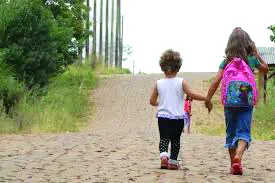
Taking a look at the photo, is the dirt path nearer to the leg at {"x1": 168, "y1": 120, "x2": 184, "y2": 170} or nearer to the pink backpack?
the leg at {"x1": 168, "y1": 120, "x2": 184, "y2": 170}

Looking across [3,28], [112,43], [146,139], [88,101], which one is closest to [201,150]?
[146,139]

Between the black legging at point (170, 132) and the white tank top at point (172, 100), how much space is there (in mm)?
66

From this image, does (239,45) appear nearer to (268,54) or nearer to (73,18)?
(268,54)

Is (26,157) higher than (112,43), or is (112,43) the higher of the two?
(112,43)

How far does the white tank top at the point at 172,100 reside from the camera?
8.21 metres

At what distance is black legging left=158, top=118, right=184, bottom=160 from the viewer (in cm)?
823

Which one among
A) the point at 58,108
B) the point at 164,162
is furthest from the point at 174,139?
the point at 58,108

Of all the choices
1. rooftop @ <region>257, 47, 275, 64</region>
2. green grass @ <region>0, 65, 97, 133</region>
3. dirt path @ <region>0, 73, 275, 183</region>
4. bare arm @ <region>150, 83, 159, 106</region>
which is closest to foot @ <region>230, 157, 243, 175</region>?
dirt path @ <region>0, 73, 275, 183</region>

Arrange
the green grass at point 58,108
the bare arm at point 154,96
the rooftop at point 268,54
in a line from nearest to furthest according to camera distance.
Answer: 1. the bare arm at point 154,96
2. the green grass at point 58,108
3. the rooftop at point 268,54

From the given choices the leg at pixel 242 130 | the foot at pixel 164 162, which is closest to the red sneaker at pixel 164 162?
the foot at pixel 164 162

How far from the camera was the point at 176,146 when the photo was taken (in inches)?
326

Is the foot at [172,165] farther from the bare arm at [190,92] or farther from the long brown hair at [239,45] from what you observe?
the long brown hair at [239,45]

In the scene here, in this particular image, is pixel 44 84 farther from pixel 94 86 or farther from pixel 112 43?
pixel 112 43

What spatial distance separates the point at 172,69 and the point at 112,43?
54.5 metres
